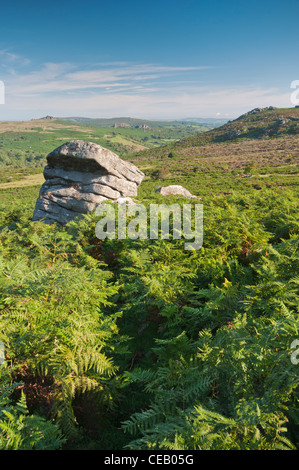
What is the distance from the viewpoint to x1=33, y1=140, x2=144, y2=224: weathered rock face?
15.8 m

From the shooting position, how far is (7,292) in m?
4.11

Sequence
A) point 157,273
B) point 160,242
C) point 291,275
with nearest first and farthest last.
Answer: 1. point 291,275
2. point 157,273
3. point 160,242

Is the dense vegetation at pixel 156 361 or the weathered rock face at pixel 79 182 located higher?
→ the weathered rock face at pixel 79 182

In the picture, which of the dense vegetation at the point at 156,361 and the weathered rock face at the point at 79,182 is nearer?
the dense vegetation at the point at 156,361

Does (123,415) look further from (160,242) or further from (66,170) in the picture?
(66,170)

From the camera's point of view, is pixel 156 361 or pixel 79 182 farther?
pixel 79 182

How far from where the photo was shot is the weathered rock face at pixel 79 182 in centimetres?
1584

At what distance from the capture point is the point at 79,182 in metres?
16.7

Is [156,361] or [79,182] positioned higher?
[79,182]

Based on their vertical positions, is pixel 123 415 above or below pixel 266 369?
below

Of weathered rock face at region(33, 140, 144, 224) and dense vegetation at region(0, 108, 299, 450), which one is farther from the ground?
weathered rock face at region(33, 140, 144, 224)
